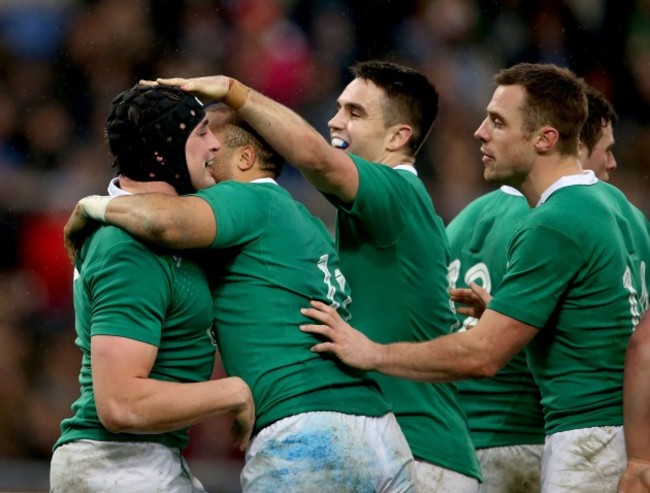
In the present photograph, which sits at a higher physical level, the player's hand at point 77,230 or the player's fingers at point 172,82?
the player's fingers at point 172,82

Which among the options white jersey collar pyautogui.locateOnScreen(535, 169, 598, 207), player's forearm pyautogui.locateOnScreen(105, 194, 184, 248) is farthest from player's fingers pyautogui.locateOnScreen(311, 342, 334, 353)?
white jersey collar pyautogui.locateOnScreen(535, 169, 598, 207)

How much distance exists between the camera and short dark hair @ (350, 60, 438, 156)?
4539 mm

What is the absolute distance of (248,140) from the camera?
3781mm

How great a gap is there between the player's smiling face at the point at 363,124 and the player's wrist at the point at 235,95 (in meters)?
0.90

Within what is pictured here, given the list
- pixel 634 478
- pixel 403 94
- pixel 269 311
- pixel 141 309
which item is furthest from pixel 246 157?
pixel 634 478

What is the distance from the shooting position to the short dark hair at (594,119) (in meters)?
5.04

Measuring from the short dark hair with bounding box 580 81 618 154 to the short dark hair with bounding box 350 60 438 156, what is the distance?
31.2 inches

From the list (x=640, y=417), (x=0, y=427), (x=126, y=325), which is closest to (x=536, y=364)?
(x=640, y=417)

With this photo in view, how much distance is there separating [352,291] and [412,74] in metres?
0.99

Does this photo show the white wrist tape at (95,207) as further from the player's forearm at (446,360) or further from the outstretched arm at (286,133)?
the player's forearm at (446,360)

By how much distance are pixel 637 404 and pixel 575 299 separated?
0.74 metres

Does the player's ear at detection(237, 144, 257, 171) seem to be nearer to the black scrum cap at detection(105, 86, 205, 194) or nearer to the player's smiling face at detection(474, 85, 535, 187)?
the black scrum cap at detection(105, 86, 205, 194)

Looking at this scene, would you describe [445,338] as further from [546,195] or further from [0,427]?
[0,427]

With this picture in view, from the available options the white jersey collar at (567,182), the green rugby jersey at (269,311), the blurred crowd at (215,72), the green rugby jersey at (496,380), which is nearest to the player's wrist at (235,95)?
the green rugby jersey at (269,311)
